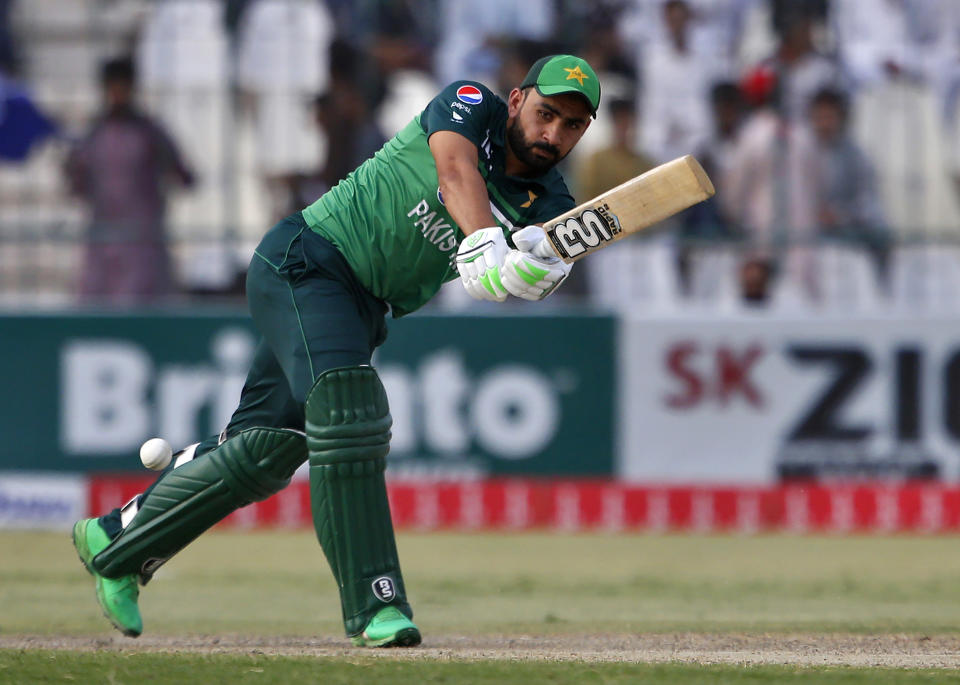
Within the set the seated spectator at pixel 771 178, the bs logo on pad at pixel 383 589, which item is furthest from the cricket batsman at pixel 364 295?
the seated spectator at pixel 771 178

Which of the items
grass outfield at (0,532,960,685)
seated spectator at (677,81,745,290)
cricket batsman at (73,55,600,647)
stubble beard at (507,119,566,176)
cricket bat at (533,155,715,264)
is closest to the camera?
grass outfield at (0,532,960,685)

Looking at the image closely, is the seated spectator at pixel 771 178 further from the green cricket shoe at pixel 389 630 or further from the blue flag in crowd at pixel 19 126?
the green cricket shoe at pixel 389 630

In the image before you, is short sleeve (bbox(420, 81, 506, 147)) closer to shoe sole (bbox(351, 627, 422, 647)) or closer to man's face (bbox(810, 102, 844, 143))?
shoe sole (bbox(351, 627, 422, 647))

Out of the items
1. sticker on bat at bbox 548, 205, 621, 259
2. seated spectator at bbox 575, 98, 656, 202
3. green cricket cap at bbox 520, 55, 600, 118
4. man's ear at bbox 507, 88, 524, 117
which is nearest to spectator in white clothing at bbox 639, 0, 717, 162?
seated spectator at bbox 575, 98, 656, 202

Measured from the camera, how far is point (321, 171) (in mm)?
11703

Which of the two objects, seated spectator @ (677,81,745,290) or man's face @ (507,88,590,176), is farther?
seated spectator @ (677,81,745,290)

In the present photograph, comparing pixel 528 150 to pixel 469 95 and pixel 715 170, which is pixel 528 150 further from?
pixel 715 170

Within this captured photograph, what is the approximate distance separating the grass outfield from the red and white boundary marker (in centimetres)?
33

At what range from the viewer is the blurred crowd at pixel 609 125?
11164mm

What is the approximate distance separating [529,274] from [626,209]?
0.39 m

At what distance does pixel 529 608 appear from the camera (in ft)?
22.8

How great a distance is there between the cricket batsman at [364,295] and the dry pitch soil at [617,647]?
0.19 metres

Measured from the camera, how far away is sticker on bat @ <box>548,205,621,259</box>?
15.5 ft

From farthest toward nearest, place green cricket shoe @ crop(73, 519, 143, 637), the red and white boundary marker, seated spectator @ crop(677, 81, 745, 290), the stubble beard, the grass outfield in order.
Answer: seated spectator @ crop(677, 81, 745, 290) → the red and white boundary marker → green cricket shoe @ crop(73, 519, 143, 637) → the stubble beard → the grass outfield
